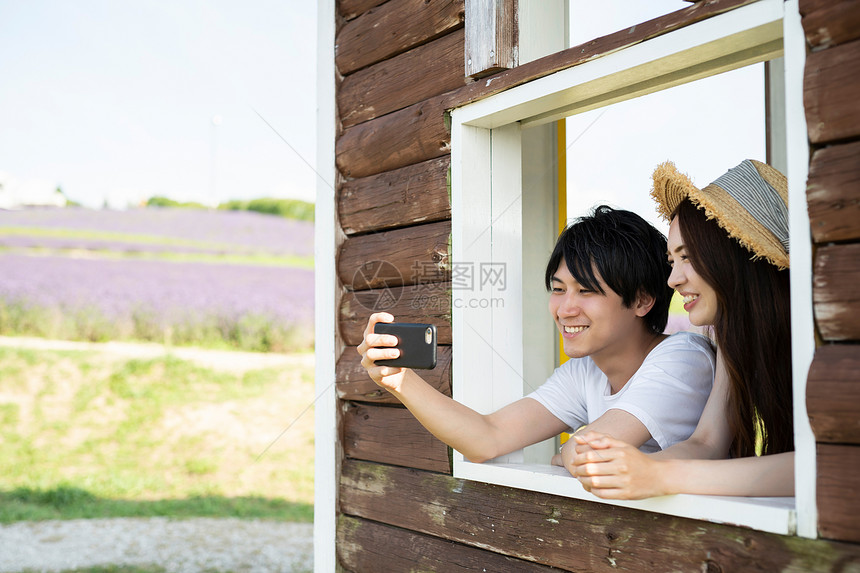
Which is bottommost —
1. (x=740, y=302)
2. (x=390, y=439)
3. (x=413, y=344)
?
(x=390, y=439)

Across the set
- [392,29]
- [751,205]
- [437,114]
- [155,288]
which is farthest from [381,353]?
[155,288]

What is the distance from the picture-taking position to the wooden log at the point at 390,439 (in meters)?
2.25

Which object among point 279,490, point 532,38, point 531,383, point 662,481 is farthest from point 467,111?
point 279,490

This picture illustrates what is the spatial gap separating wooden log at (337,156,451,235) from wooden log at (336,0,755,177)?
4cm

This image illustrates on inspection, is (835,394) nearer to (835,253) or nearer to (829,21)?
(835,253)

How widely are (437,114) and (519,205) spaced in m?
0.39

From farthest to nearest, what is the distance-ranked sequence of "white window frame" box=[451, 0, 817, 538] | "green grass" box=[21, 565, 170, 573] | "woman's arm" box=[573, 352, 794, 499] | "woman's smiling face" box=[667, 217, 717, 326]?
1. "green grass" box=[21, 565, 170, 573]
2. "woman's smiling face" box=[667, 217, 717, 326]
3. "woman's arm" box=[573, 352, 794, 499]
4. "white window frame" box=[451, 0, 817, 538]

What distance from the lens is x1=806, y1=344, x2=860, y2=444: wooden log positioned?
4.09 ft

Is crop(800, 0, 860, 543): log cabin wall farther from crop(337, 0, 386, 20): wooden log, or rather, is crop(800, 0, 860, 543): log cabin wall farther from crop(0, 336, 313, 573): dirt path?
crop(0, 336, 313, 573): dirt path

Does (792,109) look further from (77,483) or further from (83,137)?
(83,137)

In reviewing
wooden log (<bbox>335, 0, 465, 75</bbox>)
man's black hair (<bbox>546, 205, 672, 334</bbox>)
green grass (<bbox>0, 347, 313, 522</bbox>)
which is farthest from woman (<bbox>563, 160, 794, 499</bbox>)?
green grass (<bbox>0, 347, 313, 522</bbox>)

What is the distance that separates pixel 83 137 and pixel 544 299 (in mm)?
12583

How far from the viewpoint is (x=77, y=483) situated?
7.56m

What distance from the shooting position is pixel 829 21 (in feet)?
4.28
